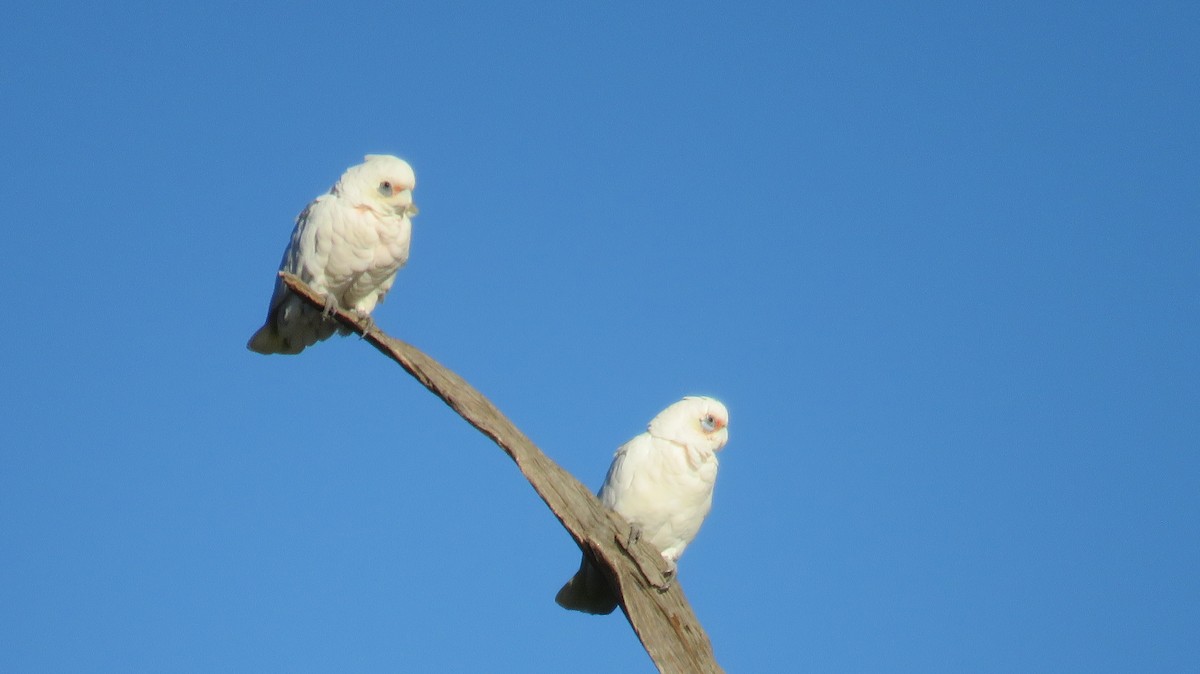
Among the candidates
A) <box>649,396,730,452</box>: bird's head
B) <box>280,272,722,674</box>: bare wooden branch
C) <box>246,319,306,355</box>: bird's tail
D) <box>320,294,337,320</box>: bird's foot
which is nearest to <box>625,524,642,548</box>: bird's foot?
<box>280,272,722,674</box>: bare wooden branch

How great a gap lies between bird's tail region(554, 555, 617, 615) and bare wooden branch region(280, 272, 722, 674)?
138cm

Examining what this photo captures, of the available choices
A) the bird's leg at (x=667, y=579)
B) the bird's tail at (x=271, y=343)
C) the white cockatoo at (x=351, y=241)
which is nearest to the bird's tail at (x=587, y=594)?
the bird's leg at (x=667, y=579)

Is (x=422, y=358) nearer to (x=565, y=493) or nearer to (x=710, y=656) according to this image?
(x=565, y=493)

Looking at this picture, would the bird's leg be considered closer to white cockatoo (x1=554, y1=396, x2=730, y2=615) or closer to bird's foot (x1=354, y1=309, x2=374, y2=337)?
white cockatoo (x1=554, y1=396, x2=730, y2=615)

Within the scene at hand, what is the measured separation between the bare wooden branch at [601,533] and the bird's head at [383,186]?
2383 mm

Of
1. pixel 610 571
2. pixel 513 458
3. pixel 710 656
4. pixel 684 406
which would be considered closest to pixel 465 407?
pixel 513 458

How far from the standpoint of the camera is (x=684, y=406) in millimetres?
11344

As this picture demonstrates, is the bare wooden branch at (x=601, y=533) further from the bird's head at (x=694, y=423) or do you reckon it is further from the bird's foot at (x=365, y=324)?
the bird's head at (x=694, y=423)

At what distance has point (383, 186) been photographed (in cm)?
1150

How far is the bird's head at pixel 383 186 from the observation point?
11508 mm

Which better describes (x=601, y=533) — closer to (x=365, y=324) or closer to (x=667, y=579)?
(x=667, y=579)

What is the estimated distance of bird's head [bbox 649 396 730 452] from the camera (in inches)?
442

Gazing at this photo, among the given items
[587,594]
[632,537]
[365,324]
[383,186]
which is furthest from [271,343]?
[632,537]

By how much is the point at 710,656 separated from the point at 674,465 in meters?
2.32
